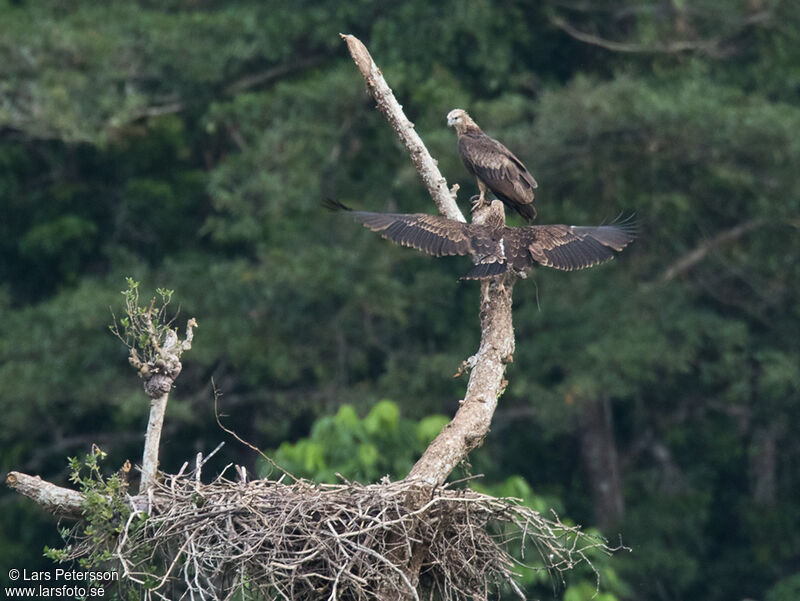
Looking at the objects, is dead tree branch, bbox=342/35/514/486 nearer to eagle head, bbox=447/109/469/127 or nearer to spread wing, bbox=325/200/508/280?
spread wing, bbox=325/200/508/280

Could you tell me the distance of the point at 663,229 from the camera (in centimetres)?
1448

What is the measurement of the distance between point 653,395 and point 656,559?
223 centimetres

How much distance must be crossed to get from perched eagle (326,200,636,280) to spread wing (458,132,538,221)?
44 centimetres

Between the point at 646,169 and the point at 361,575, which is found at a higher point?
the point at 361,575

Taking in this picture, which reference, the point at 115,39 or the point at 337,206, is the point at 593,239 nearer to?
the point at 337,206

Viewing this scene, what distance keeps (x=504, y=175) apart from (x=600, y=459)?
29.4 feet

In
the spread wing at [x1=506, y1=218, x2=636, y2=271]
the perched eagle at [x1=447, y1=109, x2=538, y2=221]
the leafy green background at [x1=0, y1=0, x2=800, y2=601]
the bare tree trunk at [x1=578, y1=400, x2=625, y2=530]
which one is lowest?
the bare tree trunk at [x1=578, y1=400, x2=625, y2=530]

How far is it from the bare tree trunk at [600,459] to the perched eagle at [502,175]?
8.33m

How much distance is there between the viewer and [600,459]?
653 inches

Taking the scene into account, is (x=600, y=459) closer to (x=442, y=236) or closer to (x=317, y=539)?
(x=442, y=236)

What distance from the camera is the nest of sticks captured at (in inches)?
227

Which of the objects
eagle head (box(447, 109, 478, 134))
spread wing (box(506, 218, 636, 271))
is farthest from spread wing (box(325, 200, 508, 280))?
eagle head (box(447, 109, 478, 134))

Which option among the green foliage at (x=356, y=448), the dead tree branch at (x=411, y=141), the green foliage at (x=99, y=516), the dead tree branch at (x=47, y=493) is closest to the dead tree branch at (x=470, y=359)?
the dead tree branch at (x=411, y=141)

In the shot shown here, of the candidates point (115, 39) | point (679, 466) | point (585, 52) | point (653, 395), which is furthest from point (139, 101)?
point (679, 466)
